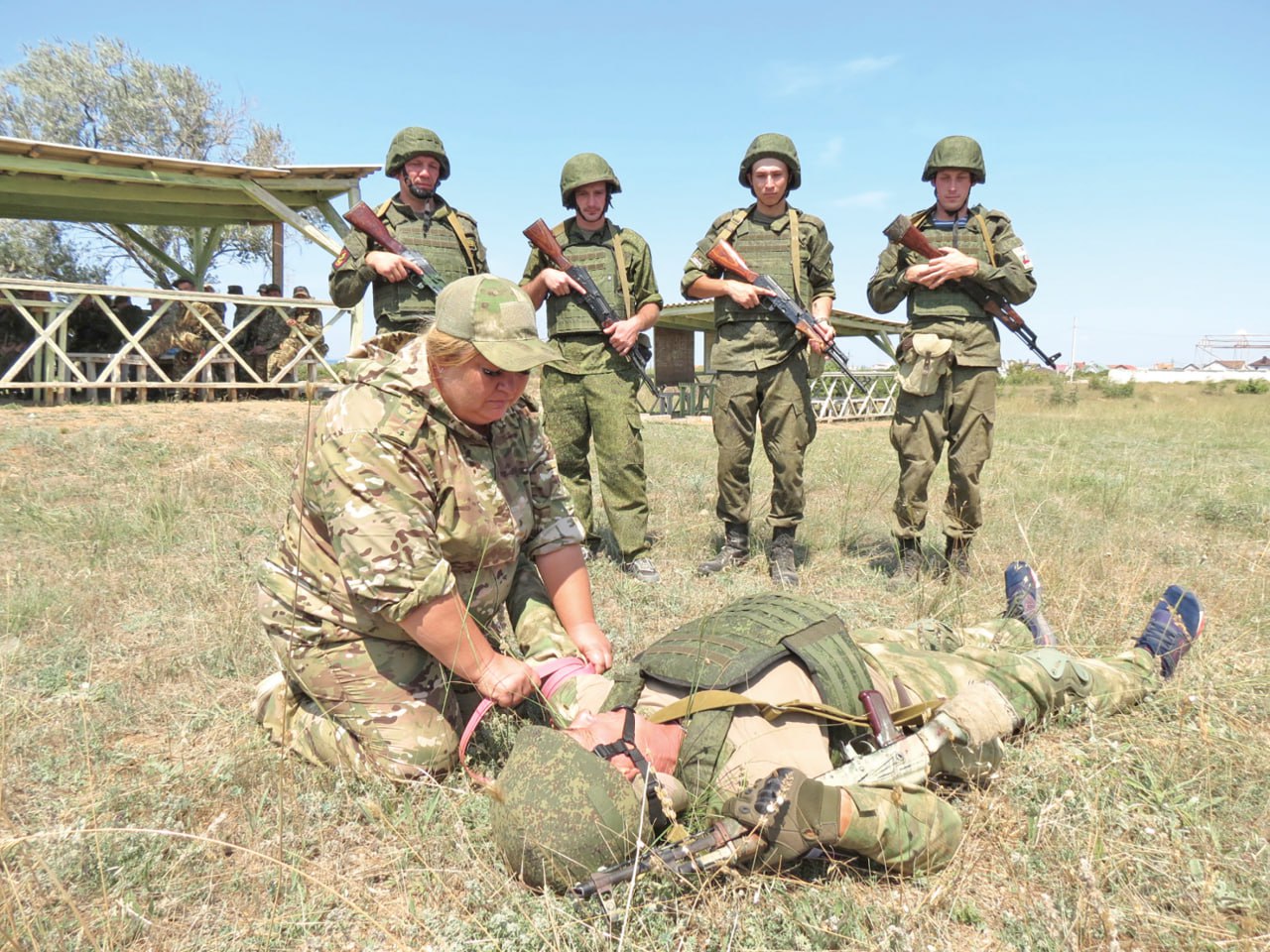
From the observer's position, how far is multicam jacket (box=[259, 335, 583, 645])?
8.09 feet

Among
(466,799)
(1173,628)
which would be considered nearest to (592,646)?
(466,799)

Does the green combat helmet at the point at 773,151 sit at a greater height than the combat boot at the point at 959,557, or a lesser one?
greater

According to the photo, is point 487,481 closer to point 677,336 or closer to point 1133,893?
point 1133,893

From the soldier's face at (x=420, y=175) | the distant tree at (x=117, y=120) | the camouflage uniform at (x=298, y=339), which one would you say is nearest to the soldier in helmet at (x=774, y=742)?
the soldier's face at (x=420, y=175)

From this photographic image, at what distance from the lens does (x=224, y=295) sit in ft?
36.4

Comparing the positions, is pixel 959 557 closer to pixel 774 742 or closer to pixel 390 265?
pixel 774 742

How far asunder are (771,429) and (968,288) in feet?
4.67

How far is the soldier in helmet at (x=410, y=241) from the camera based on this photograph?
5148mm

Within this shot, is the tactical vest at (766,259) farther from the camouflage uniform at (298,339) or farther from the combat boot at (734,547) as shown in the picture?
the camouflage uniform at (298,339)

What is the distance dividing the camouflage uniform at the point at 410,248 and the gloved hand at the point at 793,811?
3.98m

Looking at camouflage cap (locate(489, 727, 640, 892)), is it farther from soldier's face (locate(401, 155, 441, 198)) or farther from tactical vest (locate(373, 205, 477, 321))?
soldier's face (locate(401, 155, 441, 198))

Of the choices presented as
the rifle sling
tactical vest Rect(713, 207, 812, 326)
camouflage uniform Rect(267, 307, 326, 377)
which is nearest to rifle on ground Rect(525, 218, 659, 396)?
tactical vest Rect(713, 207, 812, 326)

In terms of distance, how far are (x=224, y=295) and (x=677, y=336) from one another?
12408 millimetres

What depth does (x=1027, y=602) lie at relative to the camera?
12.1ft
